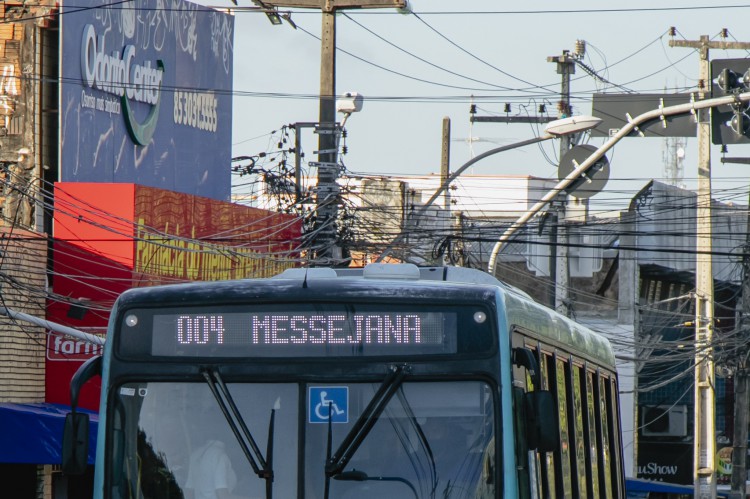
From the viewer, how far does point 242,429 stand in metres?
7.14

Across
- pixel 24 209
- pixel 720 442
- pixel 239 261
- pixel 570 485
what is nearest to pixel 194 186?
pixel 239 261

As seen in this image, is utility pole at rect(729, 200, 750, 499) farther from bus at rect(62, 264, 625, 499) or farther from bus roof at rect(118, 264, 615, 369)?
bus at rect(62, 264, 625, 499)

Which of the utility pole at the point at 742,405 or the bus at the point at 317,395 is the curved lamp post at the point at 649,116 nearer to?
the utility pole at the point at 742,405

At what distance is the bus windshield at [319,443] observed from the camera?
7.04 meters

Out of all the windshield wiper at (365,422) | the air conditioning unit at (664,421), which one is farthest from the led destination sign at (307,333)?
the air conditioning unit at (664,421)

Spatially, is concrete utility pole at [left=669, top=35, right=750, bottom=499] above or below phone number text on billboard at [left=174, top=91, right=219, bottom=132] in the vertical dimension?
below

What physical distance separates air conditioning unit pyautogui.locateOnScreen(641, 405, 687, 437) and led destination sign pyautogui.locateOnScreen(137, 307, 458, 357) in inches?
1379

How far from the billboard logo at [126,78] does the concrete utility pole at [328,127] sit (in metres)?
2.36

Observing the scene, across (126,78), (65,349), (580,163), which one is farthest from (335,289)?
(126,78)

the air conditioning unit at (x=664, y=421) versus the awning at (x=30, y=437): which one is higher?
the awning at (x=30, y=437)

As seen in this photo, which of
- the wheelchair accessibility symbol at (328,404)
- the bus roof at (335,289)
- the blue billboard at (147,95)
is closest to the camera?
the wheelchair accessibility symbol at (328,404)

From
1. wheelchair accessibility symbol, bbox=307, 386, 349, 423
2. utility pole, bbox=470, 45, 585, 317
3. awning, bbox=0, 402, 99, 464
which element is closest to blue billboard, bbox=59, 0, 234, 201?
awning, bbox=0, 402, 99, 464

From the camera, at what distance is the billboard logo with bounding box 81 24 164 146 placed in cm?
2233

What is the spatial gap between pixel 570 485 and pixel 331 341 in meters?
Answer: 2.33
